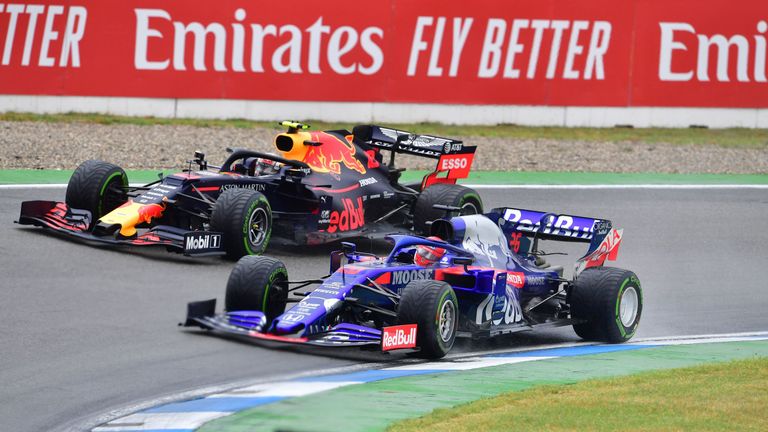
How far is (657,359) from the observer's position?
1132 cm

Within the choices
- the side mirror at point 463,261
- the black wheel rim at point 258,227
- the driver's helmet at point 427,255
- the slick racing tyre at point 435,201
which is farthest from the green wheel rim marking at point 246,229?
the side mirror at point 463,261

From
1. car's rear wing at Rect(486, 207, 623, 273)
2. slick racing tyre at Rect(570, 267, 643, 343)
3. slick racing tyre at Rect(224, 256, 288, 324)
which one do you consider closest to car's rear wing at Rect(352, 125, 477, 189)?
car's rear wing at Rect(486, 207, 623, 273)

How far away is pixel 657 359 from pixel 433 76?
13687 mm

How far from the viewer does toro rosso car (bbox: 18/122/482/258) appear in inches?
559

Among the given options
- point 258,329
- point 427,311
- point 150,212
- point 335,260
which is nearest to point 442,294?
point 427,311

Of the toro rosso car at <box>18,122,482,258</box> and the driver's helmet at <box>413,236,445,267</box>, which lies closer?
the driver's helmet at <box>413,236,445,267</box>

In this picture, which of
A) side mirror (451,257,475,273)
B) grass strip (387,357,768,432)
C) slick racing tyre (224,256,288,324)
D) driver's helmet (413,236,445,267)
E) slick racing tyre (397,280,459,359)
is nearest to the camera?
grass strip (387,357,768,432)

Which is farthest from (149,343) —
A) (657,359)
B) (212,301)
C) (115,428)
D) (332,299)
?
(657,359)

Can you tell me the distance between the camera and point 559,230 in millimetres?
13109

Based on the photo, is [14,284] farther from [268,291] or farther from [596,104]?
[596,104]

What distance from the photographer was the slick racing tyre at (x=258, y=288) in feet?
36.1

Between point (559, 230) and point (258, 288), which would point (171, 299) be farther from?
point (559, 230)

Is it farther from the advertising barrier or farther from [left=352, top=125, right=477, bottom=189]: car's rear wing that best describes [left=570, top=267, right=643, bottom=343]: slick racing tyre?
the advertising barrier

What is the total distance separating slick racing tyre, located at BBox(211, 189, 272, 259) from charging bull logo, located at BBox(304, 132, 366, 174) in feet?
4.73
